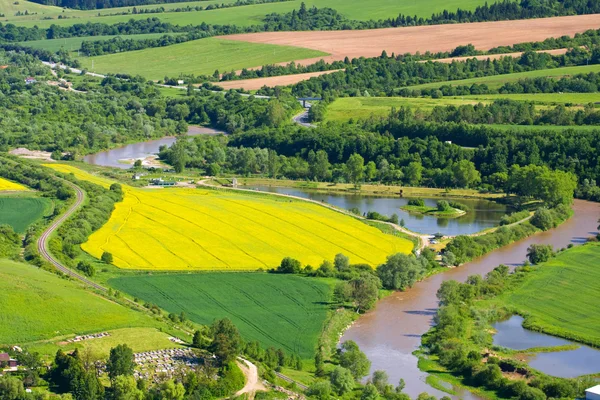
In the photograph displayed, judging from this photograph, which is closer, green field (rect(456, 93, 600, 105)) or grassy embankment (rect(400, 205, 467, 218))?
grassy embankment (rect(400, 205, 467, 218))

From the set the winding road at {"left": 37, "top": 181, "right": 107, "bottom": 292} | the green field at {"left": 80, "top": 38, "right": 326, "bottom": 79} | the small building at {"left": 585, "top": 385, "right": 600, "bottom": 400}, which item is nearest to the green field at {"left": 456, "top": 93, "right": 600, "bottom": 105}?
the green field at {"left": 80, "top": 38, "right": 326, "bottom": 79}

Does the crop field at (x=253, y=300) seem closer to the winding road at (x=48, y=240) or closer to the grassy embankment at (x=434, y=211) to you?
the winding road at (x=48, y=240)

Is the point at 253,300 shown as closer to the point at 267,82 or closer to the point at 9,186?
the point at 9,186

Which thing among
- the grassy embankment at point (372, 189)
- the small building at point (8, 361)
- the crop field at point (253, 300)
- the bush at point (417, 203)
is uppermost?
the small building at point (8, 361)

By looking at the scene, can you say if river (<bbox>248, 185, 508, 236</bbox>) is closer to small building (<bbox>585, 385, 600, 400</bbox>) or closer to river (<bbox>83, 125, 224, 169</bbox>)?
river (<bbox>83, 125, 224, 169</bbox>)

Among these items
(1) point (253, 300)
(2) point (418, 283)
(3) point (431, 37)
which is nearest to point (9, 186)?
(1) point (253, 300)

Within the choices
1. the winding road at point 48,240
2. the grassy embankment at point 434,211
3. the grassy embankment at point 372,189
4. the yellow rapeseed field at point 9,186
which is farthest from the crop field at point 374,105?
the winding road at point 48,240

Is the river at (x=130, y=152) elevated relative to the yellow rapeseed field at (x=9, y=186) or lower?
lower
